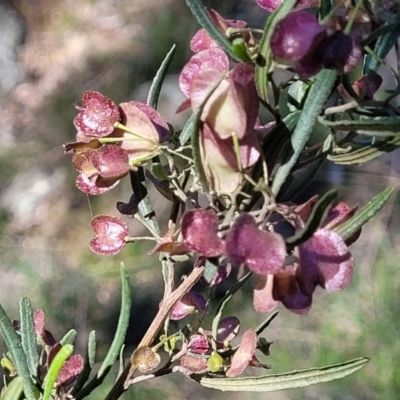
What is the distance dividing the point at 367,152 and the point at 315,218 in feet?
0.42

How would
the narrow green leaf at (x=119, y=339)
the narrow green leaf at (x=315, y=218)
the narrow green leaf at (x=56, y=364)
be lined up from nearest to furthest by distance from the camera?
the narrow green leaf at (x=315, y=218) → the narrow green leaf at (x=56, y=364) → the narrow green leaf at (x=119, y=339)

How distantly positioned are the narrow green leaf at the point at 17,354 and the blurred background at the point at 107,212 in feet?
5.15

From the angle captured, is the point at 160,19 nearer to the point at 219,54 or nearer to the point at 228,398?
the point at 228,398

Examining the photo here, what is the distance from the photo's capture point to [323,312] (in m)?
2.34

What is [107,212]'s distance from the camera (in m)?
2.47

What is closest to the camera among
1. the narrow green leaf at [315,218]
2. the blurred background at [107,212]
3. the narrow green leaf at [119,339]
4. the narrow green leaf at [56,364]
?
the narrow green leaf at [315,218]

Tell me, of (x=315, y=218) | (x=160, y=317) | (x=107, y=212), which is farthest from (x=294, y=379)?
(x=107, y=212)

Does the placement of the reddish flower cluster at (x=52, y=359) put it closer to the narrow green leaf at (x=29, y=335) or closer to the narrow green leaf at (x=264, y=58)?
the narrow green leaf at (x=29, y=335)

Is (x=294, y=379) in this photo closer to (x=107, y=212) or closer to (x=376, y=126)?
(x=376, y=126)

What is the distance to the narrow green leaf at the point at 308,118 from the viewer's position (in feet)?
1.39

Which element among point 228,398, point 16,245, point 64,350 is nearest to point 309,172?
point 64,350

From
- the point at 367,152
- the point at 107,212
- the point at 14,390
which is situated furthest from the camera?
the point at 107,212

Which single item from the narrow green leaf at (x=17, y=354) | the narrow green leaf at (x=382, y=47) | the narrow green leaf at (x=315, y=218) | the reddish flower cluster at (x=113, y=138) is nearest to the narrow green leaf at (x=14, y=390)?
the narrow green leaf at (x=17, y=354)

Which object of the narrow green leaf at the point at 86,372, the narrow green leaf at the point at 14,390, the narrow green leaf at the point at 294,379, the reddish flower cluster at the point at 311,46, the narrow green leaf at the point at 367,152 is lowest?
the narrow green leaf at the point at 294,379
